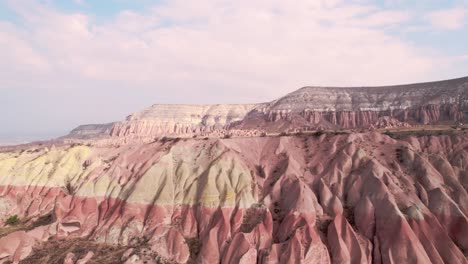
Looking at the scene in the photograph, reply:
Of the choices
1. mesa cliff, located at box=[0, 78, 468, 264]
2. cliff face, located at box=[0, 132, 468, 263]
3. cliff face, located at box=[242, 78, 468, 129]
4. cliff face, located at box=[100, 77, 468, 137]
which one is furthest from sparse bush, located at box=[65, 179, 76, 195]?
cliff face, located at box=[242, 78, 468, 129]

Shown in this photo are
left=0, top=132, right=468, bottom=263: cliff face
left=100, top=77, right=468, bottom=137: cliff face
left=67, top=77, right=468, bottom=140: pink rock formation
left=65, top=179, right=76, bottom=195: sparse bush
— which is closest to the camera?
left=0, top=132, right=468, bottom=263: cliff face

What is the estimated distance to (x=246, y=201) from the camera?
54.2 m

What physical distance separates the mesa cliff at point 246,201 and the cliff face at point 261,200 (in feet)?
0.57

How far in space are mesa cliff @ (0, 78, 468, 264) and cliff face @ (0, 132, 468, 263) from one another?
17cm

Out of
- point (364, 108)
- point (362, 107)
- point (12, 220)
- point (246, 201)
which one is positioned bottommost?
point (12, 220)

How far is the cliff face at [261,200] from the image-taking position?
4600 centimetres

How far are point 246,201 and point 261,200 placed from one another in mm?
2877

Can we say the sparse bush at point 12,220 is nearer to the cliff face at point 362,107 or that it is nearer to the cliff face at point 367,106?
the cliff face at point 362,107

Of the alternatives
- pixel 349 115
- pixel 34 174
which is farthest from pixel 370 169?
pixel 349 115

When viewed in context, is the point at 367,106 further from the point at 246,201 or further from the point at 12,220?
the point at 12,220

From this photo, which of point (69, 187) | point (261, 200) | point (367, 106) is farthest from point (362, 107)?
point (69, 187)

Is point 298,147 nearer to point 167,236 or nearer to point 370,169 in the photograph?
point 370,169

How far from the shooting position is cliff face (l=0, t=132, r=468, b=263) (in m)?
46.0

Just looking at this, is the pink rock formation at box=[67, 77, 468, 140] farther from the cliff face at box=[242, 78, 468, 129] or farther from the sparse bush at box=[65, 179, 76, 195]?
the sparse bush at box=[65, 179, 76, 195]
